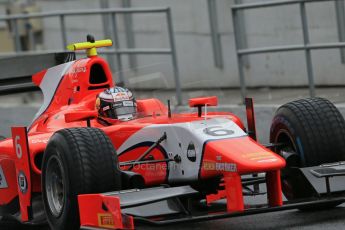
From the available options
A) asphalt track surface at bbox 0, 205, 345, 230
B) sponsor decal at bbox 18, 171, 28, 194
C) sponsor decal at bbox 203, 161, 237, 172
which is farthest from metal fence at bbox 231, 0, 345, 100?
sponsor decal at bbox 18, 171, 28, 194

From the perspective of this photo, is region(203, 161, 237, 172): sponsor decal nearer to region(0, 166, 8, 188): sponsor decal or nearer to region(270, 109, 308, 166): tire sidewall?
region(270, 109, 308, 166): tire sidewall

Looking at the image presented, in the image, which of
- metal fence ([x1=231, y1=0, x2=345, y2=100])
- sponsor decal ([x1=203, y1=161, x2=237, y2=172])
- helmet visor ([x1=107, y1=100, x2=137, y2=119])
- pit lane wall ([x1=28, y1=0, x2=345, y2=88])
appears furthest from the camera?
pit lane wall ([x1=28, y1=0, x2=345, y2=88])

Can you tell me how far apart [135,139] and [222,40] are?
A: 793 centimetres

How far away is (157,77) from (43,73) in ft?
11.7

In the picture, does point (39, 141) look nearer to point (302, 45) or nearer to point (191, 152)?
point (191, 152)

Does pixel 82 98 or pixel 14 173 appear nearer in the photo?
pixel 14 173

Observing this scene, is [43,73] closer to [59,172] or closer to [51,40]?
[59,172]

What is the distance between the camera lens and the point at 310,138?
28.8ft

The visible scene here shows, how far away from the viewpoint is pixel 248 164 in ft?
25.7

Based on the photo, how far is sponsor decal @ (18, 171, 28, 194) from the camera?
8922mm

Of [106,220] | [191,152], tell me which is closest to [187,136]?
[191,152]

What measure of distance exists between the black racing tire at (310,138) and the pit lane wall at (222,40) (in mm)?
4042

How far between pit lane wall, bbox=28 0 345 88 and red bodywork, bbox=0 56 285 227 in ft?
12.4

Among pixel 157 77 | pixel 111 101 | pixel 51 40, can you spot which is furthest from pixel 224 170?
pixel 51 40
